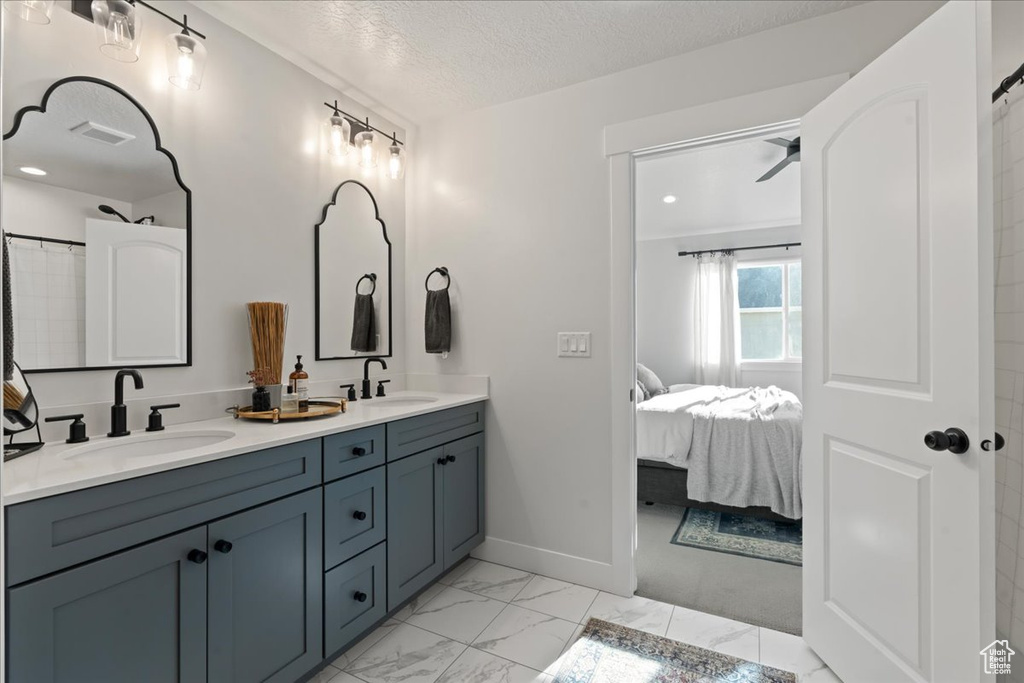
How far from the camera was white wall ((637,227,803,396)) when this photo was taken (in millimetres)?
5633

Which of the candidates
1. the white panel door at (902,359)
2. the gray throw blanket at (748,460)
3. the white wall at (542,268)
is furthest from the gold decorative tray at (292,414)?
the gray throw blanket at (748,460)

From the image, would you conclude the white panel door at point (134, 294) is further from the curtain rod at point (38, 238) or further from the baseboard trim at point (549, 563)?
the baseboard trim at point (549, 563)

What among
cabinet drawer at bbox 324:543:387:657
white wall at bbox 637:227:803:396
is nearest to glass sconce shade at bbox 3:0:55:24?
cabinet drawer at bbox 324:543:387:657

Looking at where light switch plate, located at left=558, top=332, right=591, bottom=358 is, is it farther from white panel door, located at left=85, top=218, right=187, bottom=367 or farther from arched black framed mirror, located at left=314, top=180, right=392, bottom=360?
white panel door, located at left=85, top=218, right=187, bottom=367

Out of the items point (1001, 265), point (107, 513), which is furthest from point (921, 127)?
point (107, 513)

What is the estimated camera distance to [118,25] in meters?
1.44

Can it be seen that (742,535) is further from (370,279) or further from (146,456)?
(146,456)

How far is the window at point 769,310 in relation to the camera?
5469 mm

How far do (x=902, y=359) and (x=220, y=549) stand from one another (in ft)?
6.62

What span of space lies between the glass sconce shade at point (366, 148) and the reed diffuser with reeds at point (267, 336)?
2.93 ft

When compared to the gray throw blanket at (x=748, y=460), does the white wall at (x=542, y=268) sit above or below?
above

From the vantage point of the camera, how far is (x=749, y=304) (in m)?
5.73

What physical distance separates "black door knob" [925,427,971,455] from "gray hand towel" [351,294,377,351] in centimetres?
226

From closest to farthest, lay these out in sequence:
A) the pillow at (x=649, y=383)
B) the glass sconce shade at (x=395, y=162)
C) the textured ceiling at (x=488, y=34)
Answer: the textured ceiling at (x=488, y=34)
the glass sconce shade at (x=395, y=162)
the pillow at (x=649, y=383)
